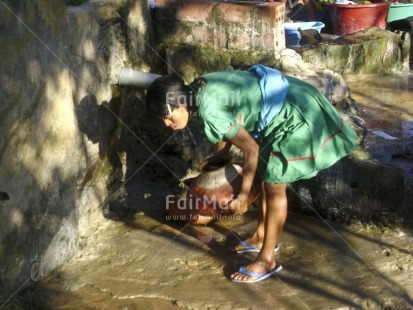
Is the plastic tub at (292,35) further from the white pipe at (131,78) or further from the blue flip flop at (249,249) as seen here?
the blue flip flop at (249,249)

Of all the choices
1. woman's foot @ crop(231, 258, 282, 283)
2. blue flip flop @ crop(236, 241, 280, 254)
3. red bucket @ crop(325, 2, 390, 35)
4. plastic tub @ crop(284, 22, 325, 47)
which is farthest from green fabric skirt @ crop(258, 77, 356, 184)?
red bucket @ crop(325, 2, 390, 35)

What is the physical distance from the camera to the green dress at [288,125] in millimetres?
4012

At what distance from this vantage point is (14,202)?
3.75 meters

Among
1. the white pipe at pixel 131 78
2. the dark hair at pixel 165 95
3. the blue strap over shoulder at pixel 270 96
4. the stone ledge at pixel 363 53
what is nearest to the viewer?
the dark hair at pixel 165 95

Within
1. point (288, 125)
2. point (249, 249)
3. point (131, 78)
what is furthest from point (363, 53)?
point (288, 125)

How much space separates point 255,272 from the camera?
422cm

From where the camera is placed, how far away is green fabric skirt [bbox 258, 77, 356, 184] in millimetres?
4074

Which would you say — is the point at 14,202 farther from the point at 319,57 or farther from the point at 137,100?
the point at 319,57

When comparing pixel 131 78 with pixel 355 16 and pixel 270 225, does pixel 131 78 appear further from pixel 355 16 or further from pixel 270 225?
pixel 355 16

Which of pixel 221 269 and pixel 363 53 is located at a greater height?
pixel 363 53

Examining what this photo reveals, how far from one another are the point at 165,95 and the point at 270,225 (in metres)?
1.00

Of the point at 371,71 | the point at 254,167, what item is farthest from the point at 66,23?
the point at 371,71

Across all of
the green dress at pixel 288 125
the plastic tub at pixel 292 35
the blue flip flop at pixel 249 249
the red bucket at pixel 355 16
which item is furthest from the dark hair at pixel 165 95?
the red bucket at pixel 355 16

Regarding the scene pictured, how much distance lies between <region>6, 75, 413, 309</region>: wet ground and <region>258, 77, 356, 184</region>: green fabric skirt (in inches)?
25.1
